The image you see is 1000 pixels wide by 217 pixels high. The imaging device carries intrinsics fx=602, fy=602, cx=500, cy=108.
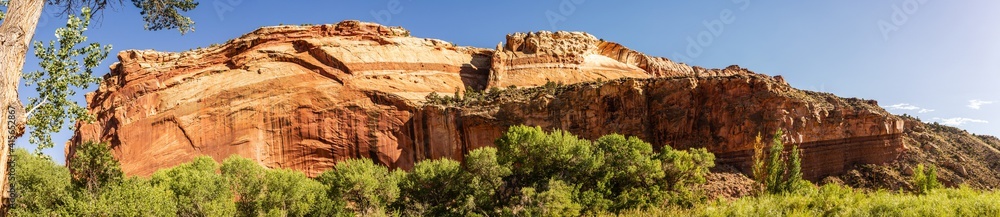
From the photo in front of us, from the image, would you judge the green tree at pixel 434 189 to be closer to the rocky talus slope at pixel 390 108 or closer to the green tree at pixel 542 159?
the green tree at pixel 542 159

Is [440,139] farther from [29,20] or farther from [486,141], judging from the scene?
[29,20]

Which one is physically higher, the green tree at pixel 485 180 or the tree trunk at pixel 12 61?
the tree trunk at pixel 12 61

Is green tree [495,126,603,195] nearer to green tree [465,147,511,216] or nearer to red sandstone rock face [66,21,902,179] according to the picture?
green tree [465,147,511,216]

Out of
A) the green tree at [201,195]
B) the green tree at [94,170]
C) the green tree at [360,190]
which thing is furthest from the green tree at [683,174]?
the green tree at [94,170]

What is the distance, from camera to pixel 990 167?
4075cm

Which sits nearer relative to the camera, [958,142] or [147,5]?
[147,5]

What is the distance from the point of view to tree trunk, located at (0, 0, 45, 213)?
8.12 meters

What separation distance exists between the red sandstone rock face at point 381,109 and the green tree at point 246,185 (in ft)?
36.2

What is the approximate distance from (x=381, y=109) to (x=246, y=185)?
1751 cm

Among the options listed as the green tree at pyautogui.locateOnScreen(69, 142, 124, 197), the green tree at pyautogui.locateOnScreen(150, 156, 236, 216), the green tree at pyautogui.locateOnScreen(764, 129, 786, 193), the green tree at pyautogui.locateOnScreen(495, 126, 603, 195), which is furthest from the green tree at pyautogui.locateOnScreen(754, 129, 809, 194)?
the green tree at pyautogui.locateOnScreen(69, 142, 124, 197)

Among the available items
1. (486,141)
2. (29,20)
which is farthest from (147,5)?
(486,141)

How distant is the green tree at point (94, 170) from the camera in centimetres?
2394

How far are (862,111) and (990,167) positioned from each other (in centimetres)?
1172

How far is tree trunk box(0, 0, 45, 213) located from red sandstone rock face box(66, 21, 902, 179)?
3440 centimetres
